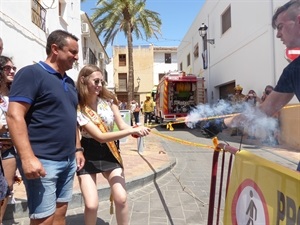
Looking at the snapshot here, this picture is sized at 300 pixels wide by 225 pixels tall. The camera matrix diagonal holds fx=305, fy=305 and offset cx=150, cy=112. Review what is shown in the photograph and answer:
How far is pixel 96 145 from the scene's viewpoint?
9.91ft

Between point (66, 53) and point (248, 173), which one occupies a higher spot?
point (66, 53)

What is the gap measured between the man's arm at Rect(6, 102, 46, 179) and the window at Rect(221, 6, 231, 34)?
42.7 feet

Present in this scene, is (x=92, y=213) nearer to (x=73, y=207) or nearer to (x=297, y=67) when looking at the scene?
(x=73, y=207)

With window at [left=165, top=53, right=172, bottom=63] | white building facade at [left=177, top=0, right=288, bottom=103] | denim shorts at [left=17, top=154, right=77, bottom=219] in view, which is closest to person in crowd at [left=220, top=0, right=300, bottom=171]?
denim shorts at [left=17, top=154, right=77, bottom=219]

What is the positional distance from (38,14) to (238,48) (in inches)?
302

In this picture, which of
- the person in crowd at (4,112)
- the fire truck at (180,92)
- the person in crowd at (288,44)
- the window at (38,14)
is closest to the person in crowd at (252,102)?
the person in crowd at (288,44)

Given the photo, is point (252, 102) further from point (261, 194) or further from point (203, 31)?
point (203, 31)

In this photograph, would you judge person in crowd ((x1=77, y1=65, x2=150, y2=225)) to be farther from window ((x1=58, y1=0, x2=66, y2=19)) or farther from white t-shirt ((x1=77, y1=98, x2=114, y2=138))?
window ((x1=58, y1=0, x2=66, y2=19))

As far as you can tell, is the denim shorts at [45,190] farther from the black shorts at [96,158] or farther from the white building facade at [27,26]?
the white building facade at [27,26]

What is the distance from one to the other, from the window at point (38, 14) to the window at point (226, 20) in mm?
7827

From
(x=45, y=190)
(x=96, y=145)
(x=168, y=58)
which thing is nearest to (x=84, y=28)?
(x=96, y=145)

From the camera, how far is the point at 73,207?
419cm

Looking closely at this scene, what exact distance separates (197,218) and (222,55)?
38.9 feet

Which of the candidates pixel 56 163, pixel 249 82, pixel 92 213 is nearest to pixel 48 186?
pixel 56 163
